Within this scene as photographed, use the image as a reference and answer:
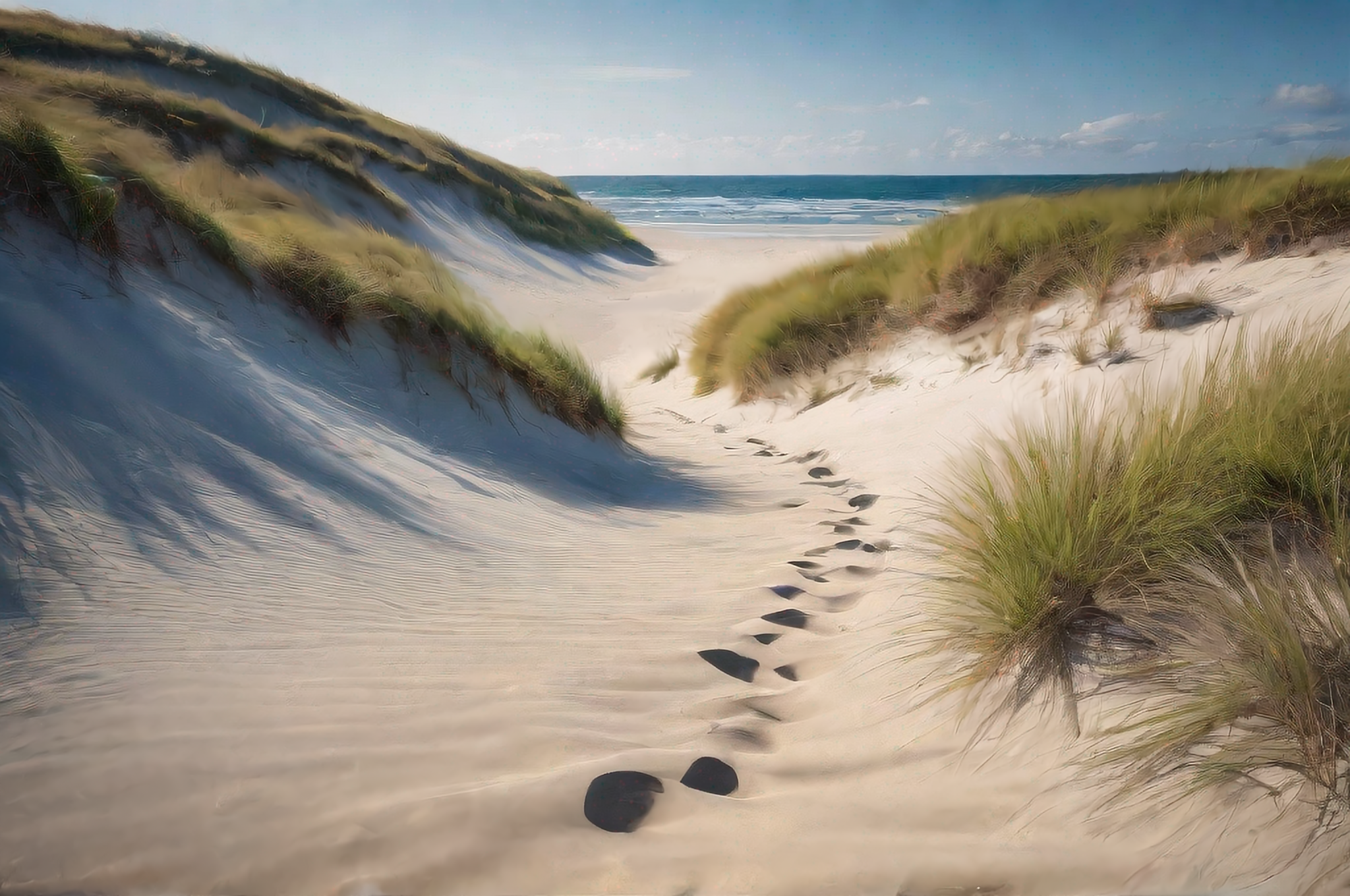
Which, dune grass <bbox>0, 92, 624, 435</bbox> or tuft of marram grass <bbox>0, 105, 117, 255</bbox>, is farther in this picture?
dune grass <bbox>0, 92, 624, 435</bbox>

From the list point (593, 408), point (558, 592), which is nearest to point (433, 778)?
point (558, 592)

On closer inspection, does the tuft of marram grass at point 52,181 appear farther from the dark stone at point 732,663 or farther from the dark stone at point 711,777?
the dark stone at point 711,777

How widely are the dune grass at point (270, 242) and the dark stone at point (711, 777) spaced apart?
3.14 m

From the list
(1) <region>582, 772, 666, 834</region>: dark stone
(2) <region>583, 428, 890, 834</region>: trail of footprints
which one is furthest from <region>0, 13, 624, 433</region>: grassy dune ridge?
(1) <region>582, 772, 666, 834</region>: dark stone

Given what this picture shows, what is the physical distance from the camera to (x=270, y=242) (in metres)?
4.17

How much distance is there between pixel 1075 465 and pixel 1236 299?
2849 millimetres

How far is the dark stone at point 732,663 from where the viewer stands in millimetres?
2318

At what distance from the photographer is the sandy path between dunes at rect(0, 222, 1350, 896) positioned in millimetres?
1446

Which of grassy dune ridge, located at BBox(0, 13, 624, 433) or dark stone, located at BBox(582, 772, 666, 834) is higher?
Result: grassy dune ridge, located at BBox(0, 13, 624, 433)

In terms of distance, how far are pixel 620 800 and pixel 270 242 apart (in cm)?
389

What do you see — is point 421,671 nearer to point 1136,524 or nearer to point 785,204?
point 1136,524

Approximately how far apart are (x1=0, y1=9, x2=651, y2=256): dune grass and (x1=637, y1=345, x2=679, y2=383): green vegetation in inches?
267

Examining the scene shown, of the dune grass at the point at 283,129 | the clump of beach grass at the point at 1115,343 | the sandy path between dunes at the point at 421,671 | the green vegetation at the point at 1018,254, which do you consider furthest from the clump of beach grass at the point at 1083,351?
the dune grass at the point at 283,129

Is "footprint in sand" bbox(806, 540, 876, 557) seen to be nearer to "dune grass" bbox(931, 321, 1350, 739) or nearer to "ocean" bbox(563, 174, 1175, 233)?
"dune grass" bbox(931, 321, 1350, 739)
